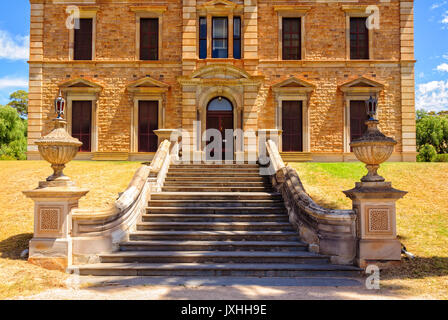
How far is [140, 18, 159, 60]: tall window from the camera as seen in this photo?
759 inches

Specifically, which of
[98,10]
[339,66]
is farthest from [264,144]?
[98,10]

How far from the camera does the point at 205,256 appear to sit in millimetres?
6719

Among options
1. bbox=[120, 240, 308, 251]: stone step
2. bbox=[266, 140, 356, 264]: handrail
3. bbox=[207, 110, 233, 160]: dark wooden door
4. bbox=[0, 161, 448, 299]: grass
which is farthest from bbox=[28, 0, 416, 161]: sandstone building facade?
bbox=[120, 240, 308, 251]: stone step

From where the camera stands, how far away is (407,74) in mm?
18984

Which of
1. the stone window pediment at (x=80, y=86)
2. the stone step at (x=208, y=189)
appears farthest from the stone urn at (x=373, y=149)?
the stone window pediment at (x=80, y=86)

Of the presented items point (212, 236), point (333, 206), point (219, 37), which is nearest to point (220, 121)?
point (219, 37)

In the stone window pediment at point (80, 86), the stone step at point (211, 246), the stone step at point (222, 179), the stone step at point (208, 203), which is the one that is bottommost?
the stone step at point (211, 246)

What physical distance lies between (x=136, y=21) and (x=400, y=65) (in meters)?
15.5

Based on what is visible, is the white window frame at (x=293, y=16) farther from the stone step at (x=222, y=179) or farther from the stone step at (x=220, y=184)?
the stone step at (x=220, y=184)

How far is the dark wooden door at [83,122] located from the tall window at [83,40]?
2756 millimetres

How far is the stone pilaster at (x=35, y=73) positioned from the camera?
19.1 meters

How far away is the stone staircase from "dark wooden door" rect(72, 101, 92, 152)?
11.0 metres

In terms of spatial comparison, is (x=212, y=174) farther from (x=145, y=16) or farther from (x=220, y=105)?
(x=145, y=16)

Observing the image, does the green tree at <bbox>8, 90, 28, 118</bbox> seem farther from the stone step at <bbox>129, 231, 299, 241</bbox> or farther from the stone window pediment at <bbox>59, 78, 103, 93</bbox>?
the stone step at <bbox>129, 231, 299, 241</bbox>
